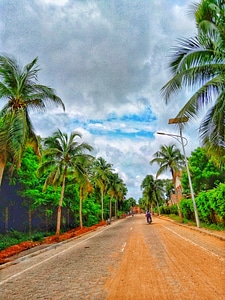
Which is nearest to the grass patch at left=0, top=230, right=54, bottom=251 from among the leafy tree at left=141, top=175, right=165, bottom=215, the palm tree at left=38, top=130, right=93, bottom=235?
the palm tree at left=38, top=130, right=93, bottom=235

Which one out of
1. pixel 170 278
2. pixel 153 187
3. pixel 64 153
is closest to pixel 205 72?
pixel 170 278

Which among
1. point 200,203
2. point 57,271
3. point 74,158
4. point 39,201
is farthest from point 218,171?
point 57,271

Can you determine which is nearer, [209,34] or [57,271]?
[57,271]

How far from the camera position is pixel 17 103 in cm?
1230

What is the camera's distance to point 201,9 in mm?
8906

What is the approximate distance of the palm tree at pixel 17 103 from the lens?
1087cm

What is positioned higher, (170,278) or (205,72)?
(205,72)

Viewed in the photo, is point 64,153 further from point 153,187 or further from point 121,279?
point 153,187

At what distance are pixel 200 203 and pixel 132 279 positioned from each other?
18515 millimetres

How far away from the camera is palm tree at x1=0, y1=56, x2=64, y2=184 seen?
10867 millimetres

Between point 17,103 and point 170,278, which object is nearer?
point 170,278

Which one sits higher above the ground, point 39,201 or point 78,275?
point 39,201

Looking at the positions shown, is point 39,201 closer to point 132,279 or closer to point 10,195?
point 10,195

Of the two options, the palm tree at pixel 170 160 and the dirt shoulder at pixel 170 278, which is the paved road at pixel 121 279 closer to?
the dirt shoulder at pixel 170 278
